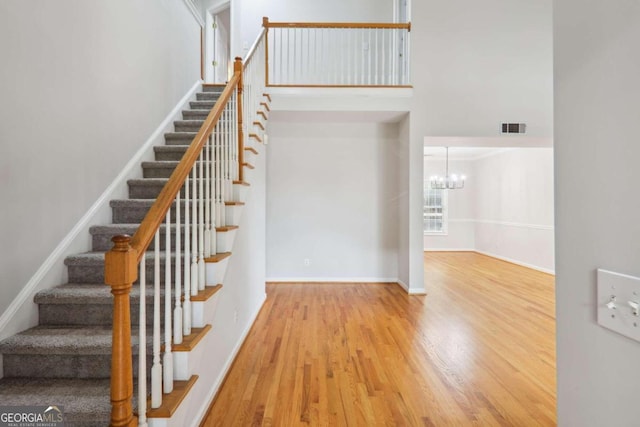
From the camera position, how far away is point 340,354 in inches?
103

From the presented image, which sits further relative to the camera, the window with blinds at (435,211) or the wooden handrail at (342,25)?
the window with blinds at (435,211)

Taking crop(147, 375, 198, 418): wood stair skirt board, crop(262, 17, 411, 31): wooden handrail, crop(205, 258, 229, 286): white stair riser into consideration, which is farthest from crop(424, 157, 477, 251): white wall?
crop(147, 375, 198, 418): wood stair skirt board

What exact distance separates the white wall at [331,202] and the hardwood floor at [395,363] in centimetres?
86

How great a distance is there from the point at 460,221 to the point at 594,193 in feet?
29.6

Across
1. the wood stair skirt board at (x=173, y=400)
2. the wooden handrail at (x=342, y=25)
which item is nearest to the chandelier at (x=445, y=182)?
the wooden handrail at (x=342, y=25)

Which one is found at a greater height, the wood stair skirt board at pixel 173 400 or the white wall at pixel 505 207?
the white wall at pixel 505 207

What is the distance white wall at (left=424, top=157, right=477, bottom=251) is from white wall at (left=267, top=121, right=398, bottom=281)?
4382 millimetres

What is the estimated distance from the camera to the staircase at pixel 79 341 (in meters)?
1.40

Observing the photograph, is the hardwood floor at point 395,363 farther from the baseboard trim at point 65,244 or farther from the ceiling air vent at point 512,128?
the ceiling air vent at point 512,128

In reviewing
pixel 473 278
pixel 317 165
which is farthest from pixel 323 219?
pixel 473 278

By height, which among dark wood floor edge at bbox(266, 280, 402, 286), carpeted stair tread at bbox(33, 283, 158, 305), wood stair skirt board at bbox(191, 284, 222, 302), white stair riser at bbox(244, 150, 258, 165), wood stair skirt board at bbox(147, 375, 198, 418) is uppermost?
white stair riser at bbox(244, 150, 258, 165)

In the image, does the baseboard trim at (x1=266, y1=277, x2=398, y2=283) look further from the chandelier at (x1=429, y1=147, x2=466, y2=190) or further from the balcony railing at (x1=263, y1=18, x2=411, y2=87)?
the chandelier at (x1=429, y1=147, x2=466, y2=190)

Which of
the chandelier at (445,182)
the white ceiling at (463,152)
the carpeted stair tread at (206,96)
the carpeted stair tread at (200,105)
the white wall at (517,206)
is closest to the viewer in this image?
the carpeted stair tread at (200,105)

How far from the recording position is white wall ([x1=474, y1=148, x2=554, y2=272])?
6148mm
